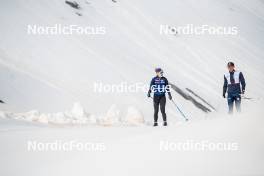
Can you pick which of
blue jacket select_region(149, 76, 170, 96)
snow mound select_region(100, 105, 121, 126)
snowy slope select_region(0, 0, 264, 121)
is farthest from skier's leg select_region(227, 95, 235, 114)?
snowy slope select_region(0, 0, 264, 121)

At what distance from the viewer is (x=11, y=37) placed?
27422 millimetres

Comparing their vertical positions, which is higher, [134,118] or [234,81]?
[234,81]

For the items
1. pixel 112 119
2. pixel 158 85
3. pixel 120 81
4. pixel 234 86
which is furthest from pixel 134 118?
pixel 120 81

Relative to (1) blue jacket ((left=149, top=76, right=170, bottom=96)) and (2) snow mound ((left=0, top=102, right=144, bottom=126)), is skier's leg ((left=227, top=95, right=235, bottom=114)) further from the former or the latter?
(2) snow mound ((left=0, top=102, right=144, bottom=126))

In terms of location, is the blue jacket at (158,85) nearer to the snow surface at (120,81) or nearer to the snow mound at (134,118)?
the snow surface at (120,81)

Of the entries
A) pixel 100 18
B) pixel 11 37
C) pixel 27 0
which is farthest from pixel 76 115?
pixel 100 18

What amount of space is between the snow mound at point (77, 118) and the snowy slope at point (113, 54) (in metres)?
2.85

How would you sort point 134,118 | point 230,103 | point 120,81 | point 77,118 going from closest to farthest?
1. point 230,103
2. point 77,118
3. point 134,118
4. point 120,81

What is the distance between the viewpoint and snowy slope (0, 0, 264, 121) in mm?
22922

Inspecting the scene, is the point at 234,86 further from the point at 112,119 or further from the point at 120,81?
the point at 120,81

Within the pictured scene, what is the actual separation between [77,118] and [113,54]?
18.8 meters

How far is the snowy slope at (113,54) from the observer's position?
22.9m

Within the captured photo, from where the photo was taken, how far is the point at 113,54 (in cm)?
3419

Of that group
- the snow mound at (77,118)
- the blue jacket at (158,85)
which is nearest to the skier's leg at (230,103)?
the blue jacket at (158,85)
